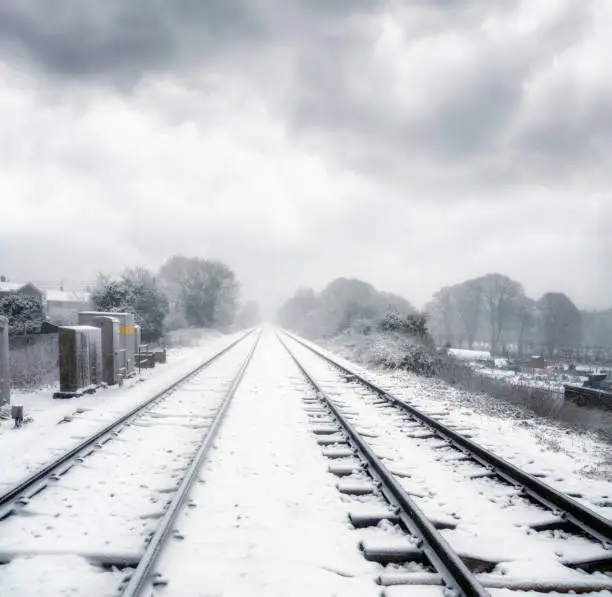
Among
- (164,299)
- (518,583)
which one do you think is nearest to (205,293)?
(164,299)

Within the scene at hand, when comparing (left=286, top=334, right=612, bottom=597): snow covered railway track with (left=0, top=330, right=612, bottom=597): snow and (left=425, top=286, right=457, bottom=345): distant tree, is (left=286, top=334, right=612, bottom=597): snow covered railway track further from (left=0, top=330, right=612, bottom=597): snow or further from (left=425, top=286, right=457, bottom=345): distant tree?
A: (left=425, top=286, right=457, bottom=345): distant tree

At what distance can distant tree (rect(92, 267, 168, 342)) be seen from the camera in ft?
76.7

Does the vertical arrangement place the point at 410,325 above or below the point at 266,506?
above

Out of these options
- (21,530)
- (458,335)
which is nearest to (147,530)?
(21,530)

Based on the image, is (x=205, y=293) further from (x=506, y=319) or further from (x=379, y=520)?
(x=379, y=520)

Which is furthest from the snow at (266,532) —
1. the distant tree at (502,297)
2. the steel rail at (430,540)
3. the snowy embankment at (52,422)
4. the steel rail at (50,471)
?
the distant tree at (502,297)

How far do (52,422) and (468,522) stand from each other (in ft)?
23.5

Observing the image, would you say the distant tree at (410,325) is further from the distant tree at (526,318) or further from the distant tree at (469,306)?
the distant tree at (469,306)

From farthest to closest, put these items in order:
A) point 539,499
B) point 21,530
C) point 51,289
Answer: point 51,289 → point 539,499 → point 21,530

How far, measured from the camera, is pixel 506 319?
61469 mm

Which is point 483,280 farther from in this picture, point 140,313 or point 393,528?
point 393,528

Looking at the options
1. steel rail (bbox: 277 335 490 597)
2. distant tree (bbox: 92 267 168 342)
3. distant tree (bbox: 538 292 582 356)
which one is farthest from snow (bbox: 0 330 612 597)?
distant tree (bbox: 538 292 582 356)

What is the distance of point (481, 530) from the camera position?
3906mm

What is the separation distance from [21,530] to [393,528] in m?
3.20
